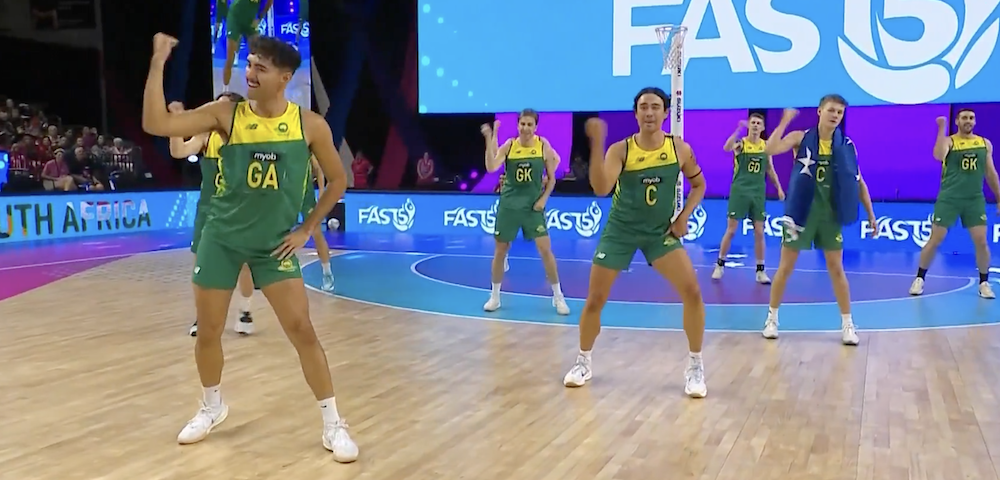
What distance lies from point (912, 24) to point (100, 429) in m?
11.2

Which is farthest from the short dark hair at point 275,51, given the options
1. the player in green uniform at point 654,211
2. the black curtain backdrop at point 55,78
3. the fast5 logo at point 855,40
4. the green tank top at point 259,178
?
the black curtain backdrop at point 55,78

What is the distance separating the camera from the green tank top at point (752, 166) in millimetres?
9297

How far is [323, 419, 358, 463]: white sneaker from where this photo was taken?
3.77 metres

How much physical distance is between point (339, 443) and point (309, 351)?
0.43 meters

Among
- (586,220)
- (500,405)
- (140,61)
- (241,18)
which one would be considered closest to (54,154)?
(140,61)

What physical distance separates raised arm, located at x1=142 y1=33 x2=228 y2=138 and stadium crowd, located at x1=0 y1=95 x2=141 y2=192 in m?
12.1

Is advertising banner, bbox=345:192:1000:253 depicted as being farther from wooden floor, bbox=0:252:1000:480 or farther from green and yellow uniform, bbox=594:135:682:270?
green and yellow uniform, bbox=594:135:682:270

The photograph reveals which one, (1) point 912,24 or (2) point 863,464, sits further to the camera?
(1) point 912,24

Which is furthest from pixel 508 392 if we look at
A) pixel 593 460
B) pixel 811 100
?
pixel 811 100

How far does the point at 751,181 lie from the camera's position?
9.36 m

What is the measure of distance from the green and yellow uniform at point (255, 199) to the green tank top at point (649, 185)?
1886 mm

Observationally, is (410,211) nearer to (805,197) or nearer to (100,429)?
(805,197)

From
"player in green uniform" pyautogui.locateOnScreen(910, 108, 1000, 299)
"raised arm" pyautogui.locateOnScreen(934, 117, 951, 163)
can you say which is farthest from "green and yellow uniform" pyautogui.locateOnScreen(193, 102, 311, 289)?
"player in green uniform" pyautogui.locateOnScreen(910, 108, 1000, 299)

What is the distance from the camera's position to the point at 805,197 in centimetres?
609
